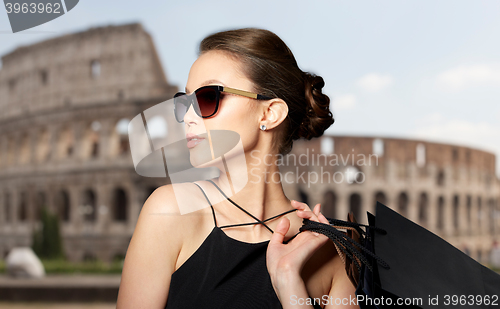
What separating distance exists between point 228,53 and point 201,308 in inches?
31.2

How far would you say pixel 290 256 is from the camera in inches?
44.7

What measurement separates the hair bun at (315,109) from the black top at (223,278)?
1.61 ft

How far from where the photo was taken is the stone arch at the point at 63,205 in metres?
19.4

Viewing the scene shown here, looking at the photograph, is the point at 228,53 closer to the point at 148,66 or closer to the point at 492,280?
the point at 492,280

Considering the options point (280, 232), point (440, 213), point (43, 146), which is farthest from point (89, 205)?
point (440, 213)

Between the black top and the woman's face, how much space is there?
0.86 feet

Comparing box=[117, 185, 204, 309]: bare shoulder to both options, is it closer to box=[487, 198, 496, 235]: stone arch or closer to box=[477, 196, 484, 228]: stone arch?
box=[477, 196, 484, 228]: stone arch

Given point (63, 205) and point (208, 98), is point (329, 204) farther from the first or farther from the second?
point (208, 98)

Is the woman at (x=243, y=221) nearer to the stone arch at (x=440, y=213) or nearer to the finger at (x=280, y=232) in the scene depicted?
the finger at (x=280, y=232)

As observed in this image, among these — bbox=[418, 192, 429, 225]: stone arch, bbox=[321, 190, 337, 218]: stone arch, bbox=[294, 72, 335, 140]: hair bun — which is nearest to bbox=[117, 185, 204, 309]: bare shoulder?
bbox=[294, 72, 335, 140]: hair bun

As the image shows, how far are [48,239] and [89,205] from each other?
3872 mm

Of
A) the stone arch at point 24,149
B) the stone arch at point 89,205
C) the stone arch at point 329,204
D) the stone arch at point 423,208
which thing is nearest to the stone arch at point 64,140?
the stone arch at point 89,205

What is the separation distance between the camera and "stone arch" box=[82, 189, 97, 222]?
1909 centimetres

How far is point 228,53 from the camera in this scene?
1.29 meters
